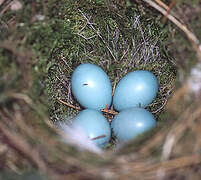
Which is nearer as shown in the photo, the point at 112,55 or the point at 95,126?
the point at 95,126

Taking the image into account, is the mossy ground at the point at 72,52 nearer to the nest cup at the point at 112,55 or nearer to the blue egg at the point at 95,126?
the nest cup at the point at 112,55

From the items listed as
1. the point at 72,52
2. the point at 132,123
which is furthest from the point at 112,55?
the point at 132,123

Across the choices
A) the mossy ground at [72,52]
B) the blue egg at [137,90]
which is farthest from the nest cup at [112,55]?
the blue egg at [137,90]

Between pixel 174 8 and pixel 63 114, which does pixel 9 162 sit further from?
pixel 174 8

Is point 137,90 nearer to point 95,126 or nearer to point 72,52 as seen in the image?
point 95,126

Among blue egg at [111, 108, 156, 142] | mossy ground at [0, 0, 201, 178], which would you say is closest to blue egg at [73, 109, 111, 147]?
blue egg at [111, 108, 156, 142]

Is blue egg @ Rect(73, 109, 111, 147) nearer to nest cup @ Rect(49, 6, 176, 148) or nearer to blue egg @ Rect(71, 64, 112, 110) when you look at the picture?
blue egg @ Rect(71, 64, 112, 110)
